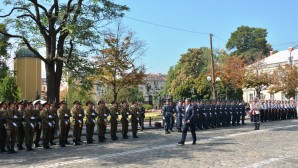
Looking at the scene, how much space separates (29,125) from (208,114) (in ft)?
40.8

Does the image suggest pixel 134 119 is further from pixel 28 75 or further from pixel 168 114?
pixel 28 75

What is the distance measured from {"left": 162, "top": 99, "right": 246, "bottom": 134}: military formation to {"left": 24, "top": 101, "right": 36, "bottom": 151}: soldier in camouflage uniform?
7875 mm

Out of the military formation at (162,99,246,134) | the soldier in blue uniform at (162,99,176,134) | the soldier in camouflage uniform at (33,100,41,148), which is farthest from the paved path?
the military formation at (162,99,246,134)

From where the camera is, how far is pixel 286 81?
45.4 m

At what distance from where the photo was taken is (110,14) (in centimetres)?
2266

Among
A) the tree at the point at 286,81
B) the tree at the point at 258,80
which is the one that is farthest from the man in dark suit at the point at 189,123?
the tree at the point at 286,81

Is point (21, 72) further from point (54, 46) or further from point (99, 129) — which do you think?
point (99, 129)

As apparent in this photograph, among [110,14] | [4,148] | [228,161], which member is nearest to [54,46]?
[110,14]

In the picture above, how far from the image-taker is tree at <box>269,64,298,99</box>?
44.7 metres

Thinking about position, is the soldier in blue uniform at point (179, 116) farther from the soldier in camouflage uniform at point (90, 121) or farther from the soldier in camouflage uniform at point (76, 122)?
the soldier in camouflage uniform at point (76, 122)

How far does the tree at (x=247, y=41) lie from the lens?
88.4 meters

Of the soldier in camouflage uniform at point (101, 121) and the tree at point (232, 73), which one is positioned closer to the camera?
the soldier in camouflage uniform at point (101, 121)

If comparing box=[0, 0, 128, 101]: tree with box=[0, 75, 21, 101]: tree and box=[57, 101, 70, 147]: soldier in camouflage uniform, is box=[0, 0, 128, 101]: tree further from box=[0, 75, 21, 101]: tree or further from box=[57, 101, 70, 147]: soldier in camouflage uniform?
box=[0, 75, 21, 101]: tree

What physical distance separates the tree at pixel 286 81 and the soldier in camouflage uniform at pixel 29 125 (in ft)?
120
